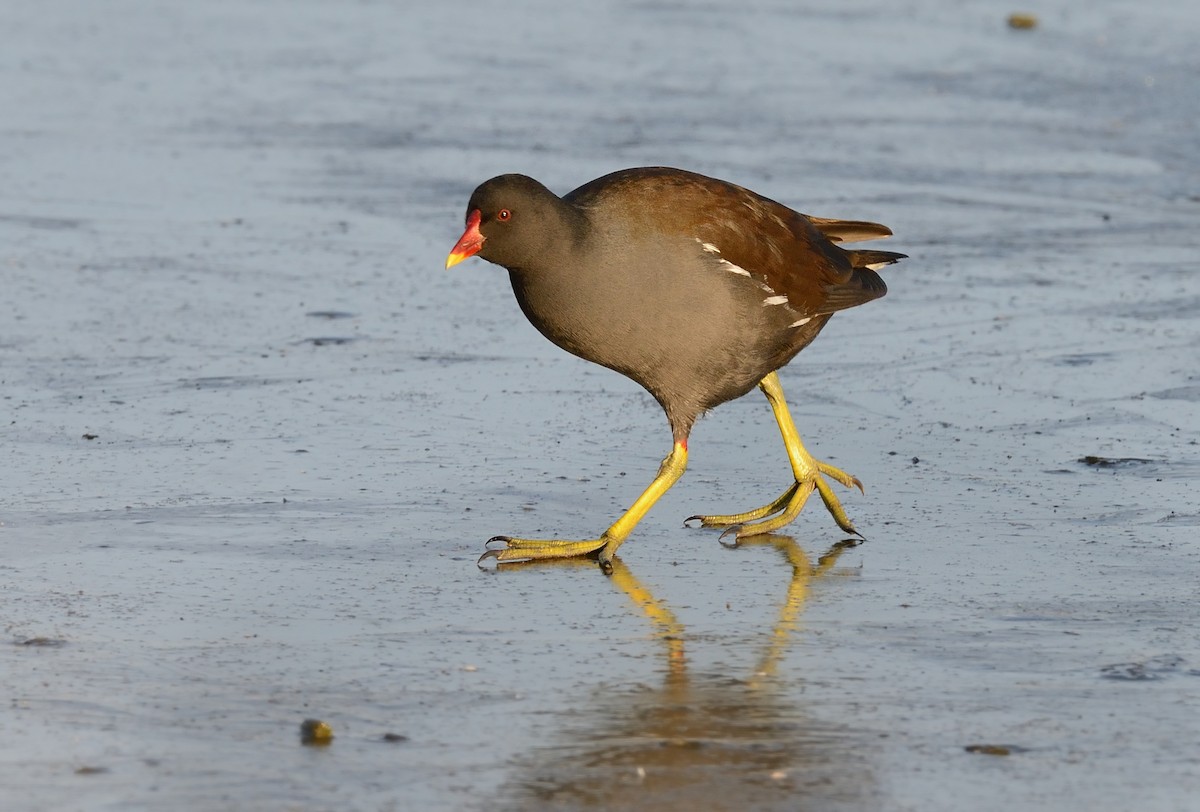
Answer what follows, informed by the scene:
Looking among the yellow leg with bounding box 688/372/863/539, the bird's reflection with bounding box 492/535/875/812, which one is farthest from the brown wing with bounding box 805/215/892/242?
the bird's reflection with bounding box 492/535/875/812

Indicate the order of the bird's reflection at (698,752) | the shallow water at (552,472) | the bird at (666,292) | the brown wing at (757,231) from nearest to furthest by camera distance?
the bird's reflection at (698,752), the shallow water at (552,472), the bird at (666,292), the brown wing at (757,231)

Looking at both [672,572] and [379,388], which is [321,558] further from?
[379,388]

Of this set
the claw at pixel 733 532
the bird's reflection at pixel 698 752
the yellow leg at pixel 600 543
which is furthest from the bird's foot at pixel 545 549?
the bird's reflection at pixel 698 752

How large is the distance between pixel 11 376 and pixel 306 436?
4.29 ft

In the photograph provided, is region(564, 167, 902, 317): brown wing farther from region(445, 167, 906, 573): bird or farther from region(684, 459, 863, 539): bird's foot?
region(684, 459, 863, 539): bird's foot

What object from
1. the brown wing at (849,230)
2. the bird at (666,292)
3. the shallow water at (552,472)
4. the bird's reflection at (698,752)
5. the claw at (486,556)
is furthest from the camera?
the brown wing at (849,230)

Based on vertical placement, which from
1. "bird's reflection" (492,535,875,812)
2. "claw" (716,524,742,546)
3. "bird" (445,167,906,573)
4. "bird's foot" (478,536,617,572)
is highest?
"bird" (445,167,906,573)

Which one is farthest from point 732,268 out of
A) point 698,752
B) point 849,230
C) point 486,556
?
point 698,752

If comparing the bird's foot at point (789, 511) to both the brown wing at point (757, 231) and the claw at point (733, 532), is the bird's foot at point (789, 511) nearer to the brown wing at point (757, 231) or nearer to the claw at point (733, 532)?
the claw at point (733, 532)

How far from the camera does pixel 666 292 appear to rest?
19.1 feet

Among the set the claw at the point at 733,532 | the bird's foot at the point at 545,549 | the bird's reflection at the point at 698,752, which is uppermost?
the bird's reflection at the point at 698,752

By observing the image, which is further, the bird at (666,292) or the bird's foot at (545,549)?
the bird at (666,292)

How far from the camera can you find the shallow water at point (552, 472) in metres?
4.19

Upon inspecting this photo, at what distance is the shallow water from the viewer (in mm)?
4191
